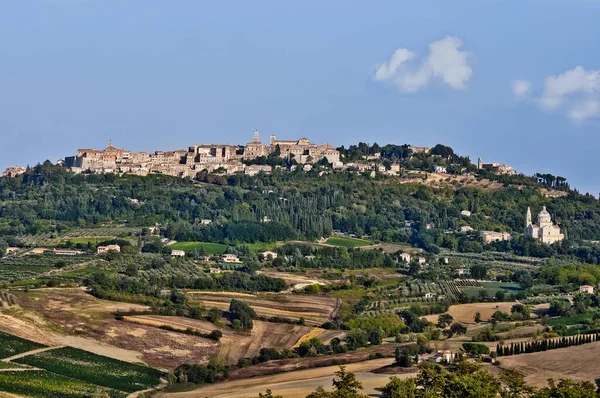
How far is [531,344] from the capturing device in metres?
52.4

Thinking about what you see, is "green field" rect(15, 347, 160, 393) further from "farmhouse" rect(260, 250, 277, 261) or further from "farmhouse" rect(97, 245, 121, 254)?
"farmhouse" rect(260, 250, 277, 261)

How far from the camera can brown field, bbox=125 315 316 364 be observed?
54875mm

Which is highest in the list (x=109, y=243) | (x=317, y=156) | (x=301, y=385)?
(x=317, y=156)

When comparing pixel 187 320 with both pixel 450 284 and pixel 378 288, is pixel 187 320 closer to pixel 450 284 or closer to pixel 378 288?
pixel 378 288

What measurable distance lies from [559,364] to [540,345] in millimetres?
3671

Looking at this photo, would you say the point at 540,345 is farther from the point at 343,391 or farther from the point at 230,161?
the point at 230,161

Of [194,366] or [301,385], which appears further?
[194,366]

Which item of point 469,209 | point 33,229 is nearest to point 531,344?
point 33,229

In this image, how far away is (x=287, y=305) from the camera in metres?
67.5

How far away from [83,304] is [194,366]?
46.3 ft

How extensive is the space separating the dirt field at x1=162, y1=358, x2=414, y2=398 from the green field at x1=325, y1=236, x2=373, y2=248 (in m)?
45.4

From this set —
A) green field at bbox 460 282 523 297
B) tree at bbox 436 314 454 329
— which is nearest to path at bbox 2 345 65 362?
tree at bbox 436 314 454 329

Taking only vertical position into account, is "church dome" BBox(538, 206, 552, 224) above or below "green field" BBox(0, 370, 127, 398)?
above

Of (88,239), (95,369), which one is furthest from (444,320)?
(88,239)
